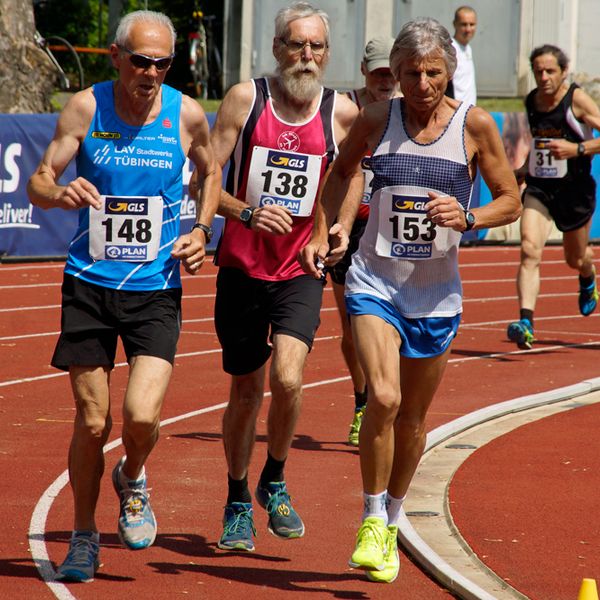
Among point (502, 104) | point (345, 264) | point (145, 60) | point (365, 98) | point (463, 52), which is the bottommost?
point (345, 264)

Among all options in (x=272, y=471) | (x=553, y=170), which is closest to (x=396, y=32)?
(x=553, y=170)

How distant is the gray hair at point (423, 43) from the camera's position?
A: 5.93 meters

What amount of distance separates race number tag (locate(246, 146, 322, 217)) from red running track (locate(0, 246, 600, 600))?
151cm

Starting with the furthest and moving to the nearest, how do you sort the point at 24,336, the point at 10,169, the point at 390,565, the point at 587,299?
the point at 10,169 < the point at 587,299 < the point at 24,336 < the point at 390,565

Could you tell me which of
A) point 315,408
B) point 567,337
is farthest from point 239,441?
point 567,337

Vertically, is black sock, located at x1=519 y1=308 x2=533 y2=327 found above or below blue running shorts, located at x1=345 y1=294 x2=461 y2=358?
below

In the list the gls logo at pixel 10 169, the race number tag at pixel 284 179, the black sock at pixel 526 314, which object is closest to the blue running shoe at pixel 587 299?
the black sock at pixel 526 314

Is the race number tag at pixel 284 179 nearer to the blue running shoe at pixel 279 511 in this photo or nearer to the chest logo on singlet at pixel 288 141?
the chest logo on singlet at pixel 288 141

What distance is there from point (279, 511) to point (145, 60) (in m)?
2.05

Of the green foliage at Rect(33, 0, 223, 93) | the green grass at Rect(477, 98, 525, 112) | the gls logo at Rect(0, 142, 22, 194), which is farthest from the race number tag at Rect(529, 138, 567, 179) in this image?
A: the green foliage at Rect(33, 0, 223, 93)

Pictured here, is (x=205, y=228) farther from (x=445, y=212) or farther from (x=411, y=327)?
(x=445, y=212)

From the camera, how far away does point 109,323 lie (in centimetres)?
611

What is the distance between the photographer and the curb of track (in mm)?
5863

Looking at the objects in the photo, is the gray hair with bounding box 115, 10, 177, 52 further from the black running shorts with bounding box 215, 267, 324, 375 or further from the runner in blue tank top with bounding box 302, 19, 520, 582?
the black running shorts with bounding box 215, 267, 324, 375
